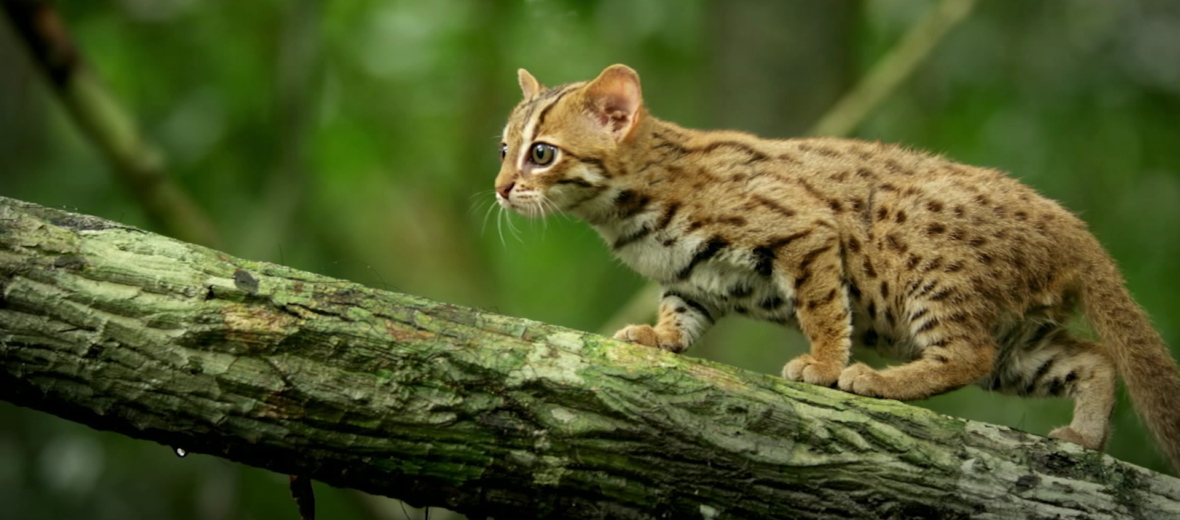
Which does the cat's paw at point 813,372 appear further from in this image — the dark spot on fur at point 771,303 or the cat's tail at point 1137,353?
the cat's tail at point 1137,353

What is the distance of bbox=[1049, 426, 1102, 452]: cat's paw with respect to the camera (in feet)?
17.1

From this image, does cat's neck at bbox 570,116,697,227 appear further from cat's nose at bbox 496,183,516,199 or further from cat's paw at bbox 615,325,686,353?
cat's paw at bbox 615,325,686,353

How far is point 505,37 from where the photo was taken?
1096 centimetres

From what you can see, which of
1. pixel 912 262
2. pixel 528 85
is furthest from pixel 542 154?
pixel 912 262

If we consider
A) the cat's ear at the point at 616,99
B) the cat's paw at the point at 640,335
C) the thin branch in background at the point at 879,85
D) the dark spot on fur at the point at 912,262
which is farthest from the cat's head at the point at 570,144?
the thin branch in background at the point at 879,85

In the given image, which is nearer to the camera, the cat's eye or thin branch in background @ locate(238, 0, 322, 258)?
the cat's eye

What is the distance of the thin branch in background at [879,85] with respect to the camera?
7.94 meters

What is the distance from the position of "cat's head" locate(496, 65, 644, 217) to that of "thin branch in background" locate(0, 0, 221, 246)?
93.4 inches

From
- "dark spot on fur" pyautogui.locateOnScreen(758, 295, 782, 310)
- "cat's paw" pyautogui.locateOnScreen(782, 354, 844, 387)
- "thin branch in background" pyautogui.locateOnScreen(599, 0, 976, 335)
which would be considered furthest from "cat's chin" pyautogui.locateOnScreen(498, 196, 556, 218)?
"thin branch in background" pyautogui.locateOnScreen(599, 0, 976, 335)

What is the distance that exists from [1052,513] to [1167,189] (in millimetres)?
6648

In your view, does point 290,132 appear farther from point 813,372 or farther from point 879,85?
point 813,372

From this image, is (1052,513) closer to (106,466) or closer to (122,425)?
(122,425)

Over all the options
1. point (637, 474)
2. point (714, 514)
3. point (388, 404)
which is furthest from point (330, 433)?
point (714, 514)

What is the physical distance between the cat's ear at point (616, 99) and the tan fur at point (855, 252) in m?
0.01
